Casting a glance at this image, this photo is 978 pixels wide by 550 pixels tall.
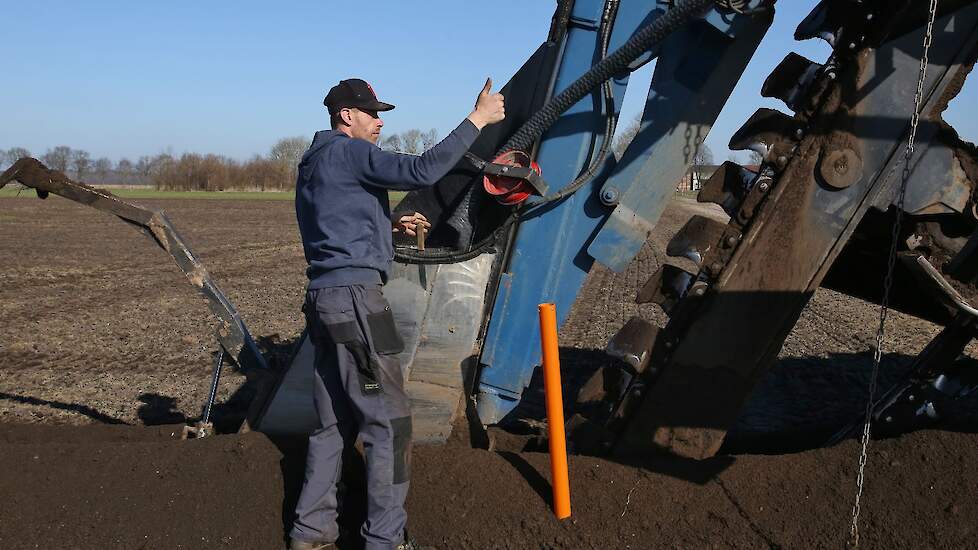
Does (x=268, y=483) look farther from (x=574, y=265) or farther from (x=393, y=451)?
(x=574, y=265)

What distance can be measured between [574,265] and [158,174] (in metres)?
80.7

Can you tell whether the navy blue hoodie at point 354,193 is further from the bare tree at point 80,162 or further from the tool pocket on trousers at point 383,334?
the bare tree at point 80,162

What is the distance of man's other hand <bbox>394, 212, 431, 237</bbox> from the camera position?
4137 mm

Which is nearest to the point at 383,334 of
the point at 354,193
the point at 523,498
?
the point at 354,193

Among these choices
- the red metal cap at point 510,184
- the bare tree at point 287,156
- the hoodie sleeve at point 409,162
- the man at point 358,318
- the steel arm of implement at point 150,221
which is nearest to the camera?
the hoodie sleeve at point 409,162

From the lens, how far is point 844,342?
829cm

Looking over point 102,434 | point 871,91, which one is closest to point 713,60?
point 871,91

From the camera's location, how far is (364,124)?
12.1 feet

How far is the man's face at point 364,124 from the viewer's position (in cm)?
366

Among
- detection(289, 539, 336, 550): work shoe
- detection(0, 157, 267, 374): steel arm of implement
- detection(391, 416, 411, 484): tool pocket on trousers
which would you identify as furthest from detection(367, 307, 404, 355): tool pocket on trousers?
detection(0, 157, 267, 374): steel arm of implement

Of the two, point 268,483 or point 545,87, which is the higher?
point 545,87

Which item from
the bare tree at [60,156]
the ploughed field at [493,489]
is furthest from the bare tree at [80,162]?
the ploughed field at [493,489]

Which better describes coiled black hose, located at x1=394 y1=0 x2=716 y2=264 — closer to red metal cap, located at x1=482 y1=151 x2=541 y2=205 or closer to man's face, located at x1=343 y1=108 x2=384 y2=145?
red metal cap, located at x1=482 y1=151 x2=541 y2=205

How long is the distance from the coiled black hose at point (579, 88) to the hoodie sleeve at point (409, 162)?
0.49m
